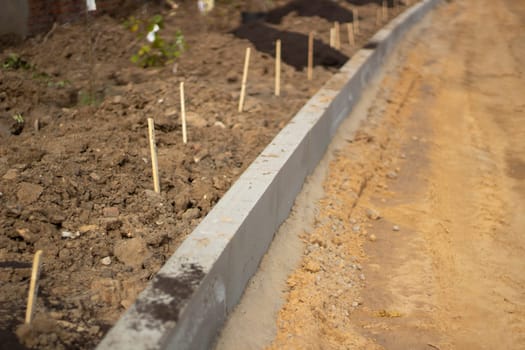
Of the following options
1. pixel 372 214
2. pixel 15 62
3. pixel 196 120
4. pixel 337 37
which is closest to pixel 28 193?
pixel 196 120

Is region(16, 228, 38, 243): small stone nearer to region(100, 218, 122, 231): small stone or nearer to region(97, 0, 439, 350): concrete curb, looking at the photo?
region(100, 218, 122, 231): small stone

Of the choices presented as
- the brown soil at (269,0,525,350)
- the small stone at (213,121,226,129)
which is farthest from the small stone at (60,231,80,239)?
the small stone at (213,121,226,129)

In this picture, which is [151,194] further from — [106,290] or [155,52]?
[155,52]

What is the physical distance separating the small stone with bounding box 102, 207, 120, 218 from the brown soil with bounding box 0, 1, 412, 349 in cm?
1

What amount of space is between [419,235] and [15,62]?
189 inches

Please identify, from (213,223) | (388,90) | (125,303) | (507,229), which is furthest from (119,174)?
(388,90)

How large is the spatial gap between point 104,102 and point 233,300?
317 cm

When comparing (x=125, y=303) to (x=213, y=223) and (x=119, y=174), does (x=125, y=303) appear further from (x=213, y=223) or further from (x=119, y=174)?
(x=119, y=174)

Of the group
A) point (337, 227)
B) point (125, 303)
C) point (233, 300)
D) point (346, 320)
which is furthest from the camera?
point (337, 227)

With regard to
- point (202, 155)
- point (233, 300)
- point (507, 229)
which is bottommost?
point (507, 229)

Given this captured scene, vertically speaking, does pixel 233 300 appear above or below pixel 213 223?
below

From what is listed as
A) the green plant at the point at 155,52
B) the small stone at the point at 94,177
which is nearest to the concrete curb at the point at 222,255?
the small stone at the point at 94,177

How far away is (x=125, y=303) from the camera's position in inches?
122

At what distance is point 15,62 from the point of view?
680 cm
